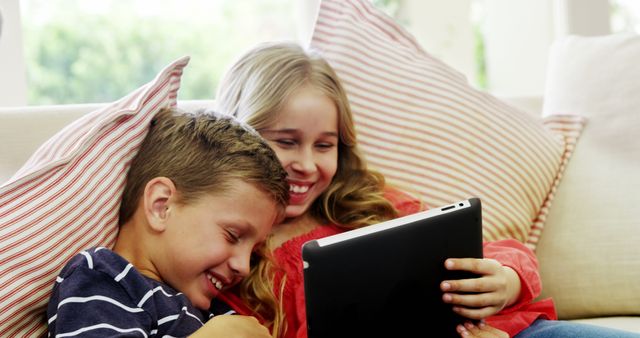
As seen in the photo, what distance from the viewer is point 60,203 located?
36.3 inches

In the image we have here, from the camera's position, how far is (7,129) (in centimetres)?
119

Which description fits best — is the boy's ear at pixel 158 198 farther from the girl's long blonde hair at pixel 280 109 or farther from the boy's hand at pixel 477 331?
the boy's hand at pixel 477 331

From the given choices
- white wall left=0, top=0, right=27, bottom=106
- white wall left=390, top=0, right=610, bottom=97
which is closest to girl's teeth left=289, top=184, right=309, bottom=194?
white wall left=0, top=0, right=27, bottom=106

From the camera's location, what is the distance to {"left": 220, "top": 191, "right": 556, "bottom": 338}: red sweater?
113 centimetres

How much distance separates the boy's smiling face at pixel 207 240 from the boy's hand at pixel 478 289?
267 millimetres

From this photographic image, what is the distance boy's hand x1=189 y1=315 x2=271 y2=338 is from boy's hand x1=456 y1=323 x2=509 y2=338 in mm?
259

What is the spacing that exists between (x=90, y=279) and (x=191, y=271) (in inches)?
5.7

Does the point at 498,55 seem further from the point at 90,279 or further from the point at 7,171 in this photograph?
the point at 90,279

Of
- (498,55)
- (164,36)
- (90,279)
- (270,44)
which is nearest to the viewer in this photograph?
(90,279)

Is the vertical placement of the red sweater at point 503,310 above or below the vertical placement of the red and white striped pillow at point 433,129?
below

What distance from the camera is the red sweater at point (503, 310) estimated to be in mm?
1127

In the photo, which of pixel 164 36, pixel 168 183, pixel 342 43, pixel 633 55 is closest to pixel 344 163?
pixel 342 43

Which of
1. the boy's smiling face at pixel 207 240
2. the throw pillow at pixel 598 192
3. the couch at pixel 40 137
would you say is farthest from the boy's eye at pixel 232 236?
the throw pillow at pixel 598 192

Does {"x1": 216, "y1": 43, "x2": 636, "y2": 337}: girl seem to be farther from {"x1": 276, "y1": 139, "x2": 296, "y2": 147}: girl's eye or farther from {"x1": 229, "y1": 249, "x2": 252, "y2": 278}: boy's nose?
{"x1": 229, "y1": 249, "x2": 252, "y2": 278}: boy's nose
